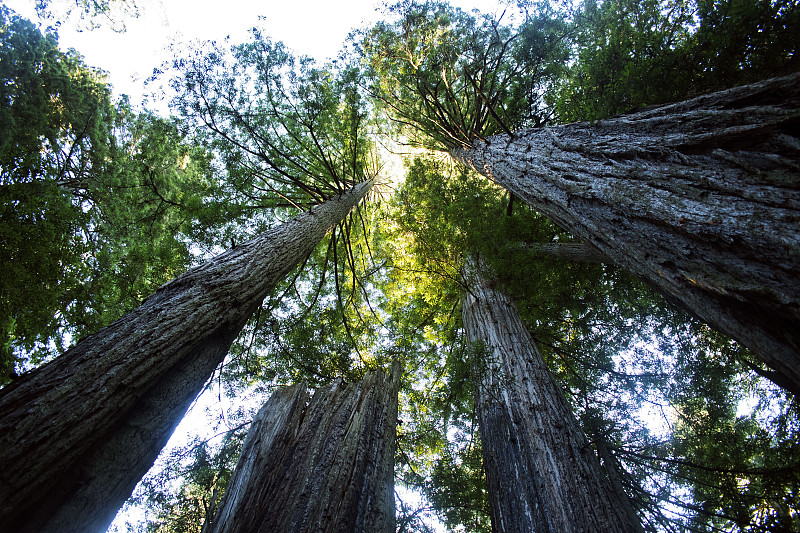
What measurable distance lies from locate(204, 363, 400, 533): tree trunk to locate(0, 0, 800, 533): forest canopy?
1076 mm

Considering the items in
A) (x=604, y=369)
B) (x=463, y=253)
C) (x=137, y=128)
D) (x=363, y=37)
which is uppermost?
(x=363, y=37)

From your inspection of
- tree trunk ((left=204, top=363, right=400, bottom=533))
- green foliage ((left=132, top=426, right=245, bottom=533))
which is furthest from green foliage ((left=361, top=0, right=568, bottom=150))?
green foliage ((left=132, top=426, right=245, bottom=533))

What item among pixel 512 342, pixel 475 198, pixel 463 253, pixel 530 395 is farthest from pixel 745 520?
pixel 475 198

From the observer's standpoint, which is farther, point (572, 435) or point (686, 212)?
point (572, 435)

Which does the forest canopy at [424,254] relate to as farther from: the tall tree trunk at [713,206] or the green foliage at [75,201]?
the tall tree trunk at [713,206]

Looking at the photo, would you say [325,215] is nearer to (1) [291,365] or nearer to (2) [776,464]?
(1) [291,365]

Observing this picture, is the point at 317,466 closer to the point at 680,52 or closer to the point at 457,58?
the point at 680,52

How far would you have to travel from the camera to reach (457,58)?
23.8 ft

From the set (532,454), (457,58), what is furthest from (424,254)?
(457,58)

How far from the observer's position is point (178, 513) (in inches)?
223

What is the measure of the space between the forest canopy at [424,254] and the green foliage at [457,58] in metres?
0.06

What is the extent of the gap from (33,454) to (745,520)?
5585 millimetres

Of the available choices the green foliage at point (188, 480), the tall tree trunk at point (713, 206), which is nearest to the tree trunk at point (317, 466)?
the tall tree trunk at point (713, 206)

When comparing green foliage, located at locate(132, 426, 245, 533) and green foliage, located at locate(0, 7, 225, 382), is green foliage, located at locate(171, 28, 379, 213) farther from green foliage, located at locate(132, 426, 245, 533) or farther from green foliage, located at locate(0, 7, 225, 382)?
green foliage, located at locate(132, 426, 245, 533)
